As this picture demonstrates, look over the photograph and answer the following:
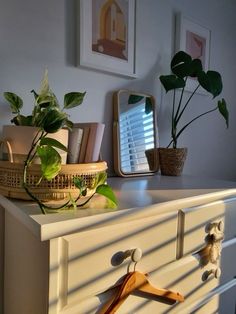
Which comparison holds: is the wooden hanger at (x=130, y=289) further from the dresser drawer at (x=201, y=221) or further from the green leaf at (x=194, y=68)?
the green leaf at (x=194, y=68)

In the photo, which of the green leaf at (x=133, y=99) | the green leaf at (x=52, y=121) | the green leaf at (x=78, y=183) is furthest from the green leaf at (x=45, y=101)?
the green leaf at (x=133, y=99)

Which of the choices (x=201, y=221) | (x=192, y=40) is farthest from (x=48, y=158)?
(x=192, y=40)

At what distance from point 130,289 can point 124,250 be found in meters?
0.09

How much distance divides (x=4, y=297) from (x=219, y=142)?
1511 mm

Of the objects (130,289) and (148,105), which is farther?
(148,105)

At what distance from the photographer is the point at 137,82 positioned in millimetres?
1283

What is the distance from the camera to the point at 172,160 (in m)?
1.26

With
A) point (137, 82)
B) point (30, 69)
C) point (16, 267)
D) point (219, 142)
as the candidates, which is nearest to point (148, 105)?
Answer: point (137, 82)

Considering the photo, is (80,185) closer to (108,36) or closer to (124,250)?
(124,250)

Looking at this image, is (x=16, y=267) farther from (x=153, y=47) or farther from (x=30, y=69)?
(x=153, y=47)

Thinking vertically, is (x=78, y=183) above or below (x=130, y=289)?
above

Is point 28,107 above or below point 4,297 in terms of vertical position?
above

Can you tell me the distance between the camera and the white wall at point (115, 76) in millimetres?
906

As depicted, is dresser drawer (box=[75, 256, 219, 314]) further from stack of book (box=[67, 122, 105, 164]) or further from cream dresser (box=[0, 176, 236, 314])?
stack of book (box=[67, 122, 105, 164])
